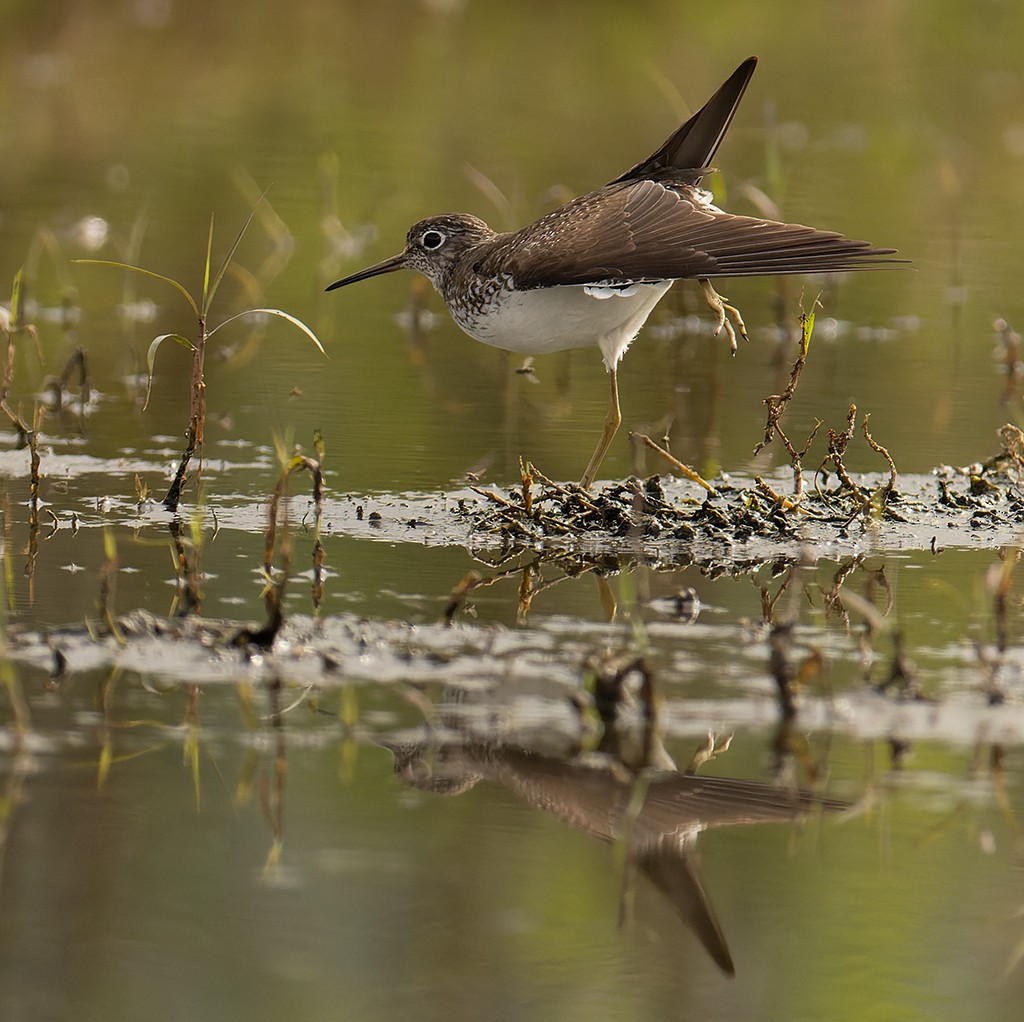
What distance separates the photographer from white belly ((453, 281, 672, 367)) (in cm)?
732

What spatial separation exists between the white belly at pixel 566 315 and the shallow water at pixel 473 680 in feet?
1.92

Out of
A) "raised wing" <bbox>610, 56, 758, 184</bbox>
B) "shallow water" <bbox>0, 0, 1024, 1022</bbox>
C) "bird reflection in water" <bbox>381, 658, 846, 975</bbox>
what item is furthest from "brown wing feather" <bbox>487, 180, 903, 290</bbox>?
"bird reflection in water" <bbox>381, 658, 846, 975</bbox>

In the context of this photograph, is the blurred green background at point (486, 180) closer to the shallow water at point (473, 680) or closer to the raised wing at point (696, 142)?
the shallow water at point (473, 680)

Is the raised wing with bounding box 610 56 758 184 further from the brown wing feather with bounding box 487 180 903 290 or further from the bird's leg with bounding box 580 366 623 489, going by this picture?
the bird's leg with bounding box 580 366 623 489

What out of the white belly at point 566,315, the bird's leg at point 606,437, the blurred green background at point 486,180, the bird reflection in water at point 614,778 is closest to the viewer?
the bird reflection in water at point 614,778

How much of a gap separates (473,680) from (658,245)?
7.56ft

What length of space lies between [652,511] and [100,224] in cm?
641

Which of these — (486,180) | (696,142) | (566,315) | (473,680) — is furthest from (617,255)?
(486,180)

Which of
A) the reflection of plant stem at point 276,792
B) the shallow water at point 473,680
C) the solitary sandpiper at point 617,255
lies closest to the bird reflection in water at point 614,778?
the shallow water at point 473,680

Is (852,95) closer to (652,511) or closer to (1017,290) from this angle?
(1017,290)

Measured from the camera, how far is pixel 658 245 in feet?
22.9

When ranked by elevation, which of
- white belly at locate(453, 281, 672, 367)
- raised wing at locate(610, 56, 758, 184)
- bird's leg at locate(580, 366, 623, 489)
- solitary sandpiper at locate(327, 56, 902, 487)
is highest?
raised wing at locate(610, 56, 758, 184)

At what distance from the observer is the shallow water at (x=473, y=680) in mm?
3934

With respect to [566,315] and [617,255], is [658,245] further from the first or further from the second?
[566,315]
